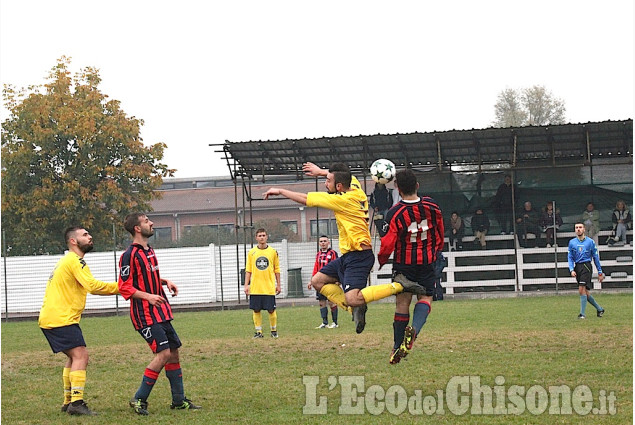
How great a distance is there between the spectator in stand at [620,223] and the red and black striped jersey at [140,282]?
72.5ft

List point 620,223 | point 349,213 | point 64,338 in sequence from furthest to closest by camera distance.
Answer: point 620,223 < point 349,213 < point 64,338

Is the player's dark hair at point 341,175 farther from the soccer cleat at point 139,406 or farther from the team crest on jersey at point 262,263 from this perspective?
the team crest on jersey at point 262,263

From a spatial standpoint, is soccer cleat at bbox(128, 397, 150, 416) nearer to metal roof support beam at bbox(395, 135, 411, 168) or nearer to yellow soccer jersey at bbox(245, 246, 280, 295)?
yellow soccer jersey at bbox(245, 246, 280, 295)

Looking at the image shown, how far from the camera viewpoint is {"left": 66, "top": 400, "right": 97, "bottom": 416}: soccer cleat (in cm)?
955

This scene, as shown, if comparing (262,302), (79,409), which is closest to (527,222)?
(262,302)

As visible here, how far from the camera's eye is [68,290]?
9891mm

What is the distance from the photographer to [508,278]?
29.4 metres

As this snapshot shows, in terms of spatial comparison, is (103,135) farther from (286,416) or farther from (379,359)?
(286,416)

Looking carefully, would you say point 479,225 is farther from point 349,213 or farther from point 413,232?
point 413,232

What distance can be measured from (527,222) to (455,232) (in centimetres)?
234

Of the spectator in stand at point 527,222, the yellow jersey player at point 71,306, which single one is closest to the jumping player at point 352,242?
the yellow jersey player at point 71,306

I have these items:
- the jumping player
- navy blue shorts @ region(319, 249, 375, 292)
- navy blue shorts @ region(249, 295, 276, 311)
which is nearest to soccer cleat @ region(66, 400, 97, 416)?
the jumping player

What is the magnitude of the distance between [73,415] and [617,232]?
2281 centimetres

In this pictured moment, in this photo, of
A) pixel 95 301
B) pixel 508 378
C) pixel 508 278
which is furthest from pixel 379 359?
pixel 95 301
